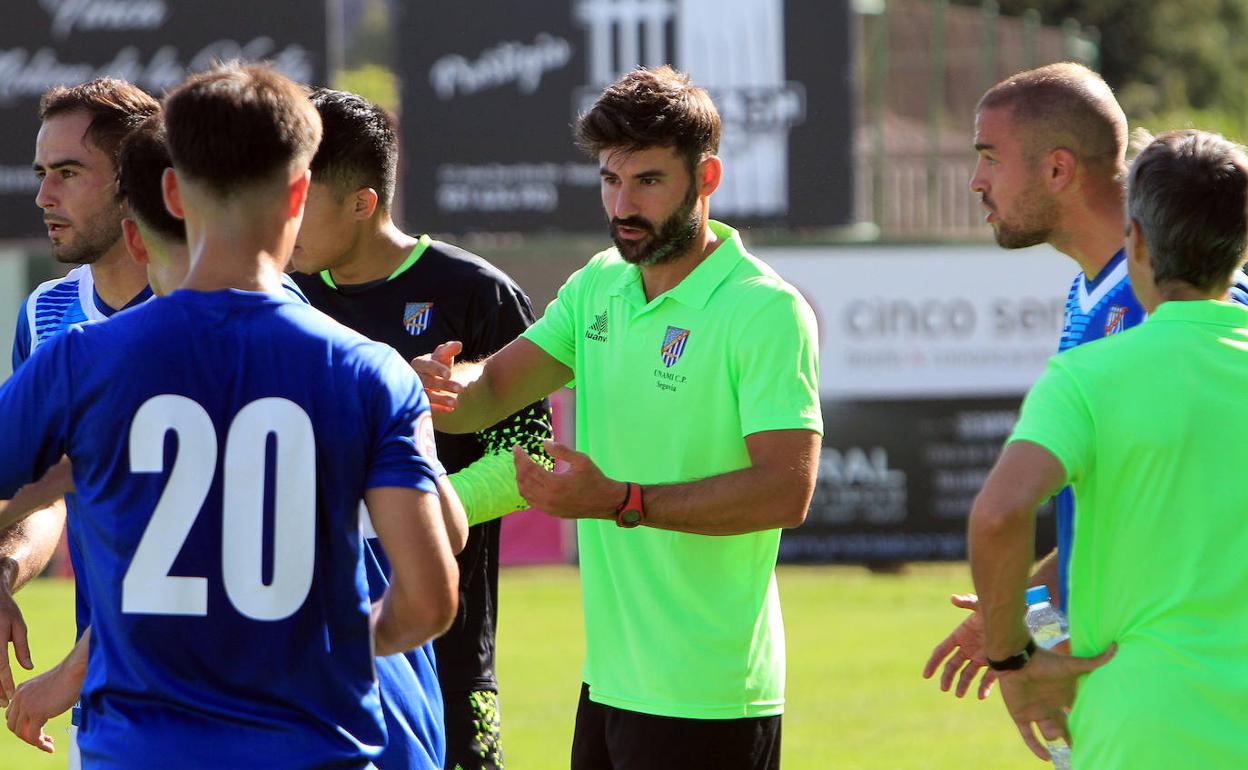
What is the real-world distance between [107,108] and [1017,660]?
110 inches

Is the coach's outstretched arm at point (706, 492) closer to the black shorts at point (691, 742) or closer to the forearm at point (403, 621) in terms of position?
the black shorts at point (691, 742)

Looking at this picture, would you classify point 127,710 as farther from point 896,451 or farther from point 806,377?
point 896,451

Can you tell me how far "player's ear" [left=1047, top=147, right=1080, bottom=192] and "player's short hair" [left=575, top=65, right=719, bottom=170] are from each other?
879mm

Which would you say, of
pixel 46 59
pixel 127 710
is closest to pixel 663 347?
pixel 127 710

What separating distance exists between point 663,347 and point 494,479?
69cm

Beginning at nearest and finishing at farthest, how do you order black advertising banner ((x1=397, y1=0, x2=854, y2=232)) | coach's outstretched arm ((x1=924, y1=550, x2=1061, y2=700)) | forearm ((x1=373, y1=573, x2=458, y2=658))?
1. forearm ((x1=373, y1=573, x2=458, y2=658))
2. coach's outstretched arm ((x1=924, y1=550, x2=1061, y2=700))
3. black advertising banner ((x1=397, y1=0, x2=854, y2=232))

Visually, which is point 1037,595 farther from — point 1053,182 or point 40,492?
point 40,492

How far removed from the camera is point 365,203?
4.69 m

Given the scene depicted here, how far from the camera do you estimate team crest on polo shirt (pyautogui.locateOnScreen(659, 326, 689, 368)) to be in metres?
4.19

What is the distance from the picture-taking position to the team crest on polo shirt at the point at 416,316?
4820mm

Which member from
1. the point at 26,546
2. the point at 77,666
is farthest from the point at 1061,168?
the point at 26,546

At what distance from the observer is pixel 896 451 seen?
17891 mm

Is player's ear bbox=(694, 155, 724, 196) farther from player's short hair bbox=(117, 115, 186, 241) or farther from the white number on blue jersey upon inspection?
the white number on blue jersey

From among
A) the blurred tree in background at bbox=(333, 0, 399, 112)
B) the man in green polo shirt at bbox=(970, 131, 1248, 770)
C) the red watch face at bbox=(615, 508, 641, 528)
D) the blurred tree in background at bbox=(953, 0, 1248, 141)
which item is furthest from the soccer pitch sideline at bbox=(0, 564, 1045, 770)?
the blurred tree in background at bbox=(333, 0, 399, 112)
